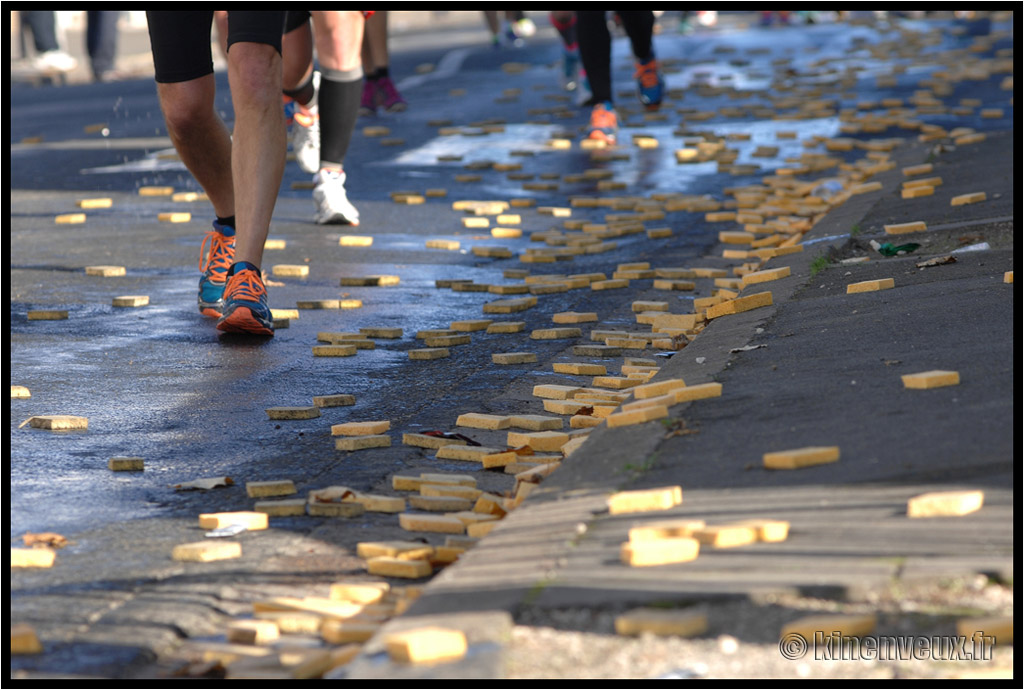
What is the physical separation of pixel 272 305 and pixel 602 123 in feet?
18.8

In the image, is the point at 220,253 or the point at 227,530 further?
the point at 220,253

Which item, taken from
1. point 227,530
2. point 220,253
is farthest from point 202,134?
point 227,530

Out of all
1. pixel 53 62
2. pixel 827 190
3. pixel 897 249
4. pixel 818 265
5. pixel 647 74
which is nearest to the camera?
pixel 818 265

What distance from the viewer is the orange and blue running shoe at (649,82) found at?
1246cm

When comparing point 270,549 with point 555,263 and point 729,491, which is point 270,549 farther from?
point 555,263

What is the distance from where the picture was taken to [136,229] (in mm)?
7957

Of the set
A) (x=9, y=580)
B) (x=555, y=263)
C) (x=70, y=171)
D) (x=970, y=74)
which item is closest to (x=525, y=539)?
(x=9, y=580)

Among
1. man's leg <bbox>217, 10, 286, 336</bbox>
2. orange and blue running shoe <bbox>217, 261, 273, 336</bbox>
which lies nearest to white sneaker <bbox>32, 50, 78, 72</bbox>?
man's leg <bbox>217, 10, 286, 336</bbox>

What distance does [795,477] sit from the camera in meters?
3.12

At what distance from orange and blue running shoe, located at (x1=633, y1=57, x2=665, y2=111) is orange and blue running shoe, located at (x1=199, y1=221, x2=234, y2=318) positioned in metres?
6.98

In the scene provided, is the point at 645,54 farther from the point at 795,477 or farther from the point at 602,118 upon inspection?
the point at 795,477

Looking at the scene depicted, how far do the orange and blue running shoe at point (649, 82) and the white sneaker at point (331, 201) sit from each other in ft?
16.7

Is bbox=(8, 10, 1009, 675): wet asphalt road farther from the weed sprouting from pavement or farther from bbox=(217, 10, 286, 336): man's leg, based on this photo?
the weed sprouting from pavement

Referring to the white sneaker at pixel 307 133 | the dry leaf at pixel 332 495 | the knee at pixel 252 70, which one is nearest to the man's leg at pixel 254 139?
the knee at pixel 252 70
